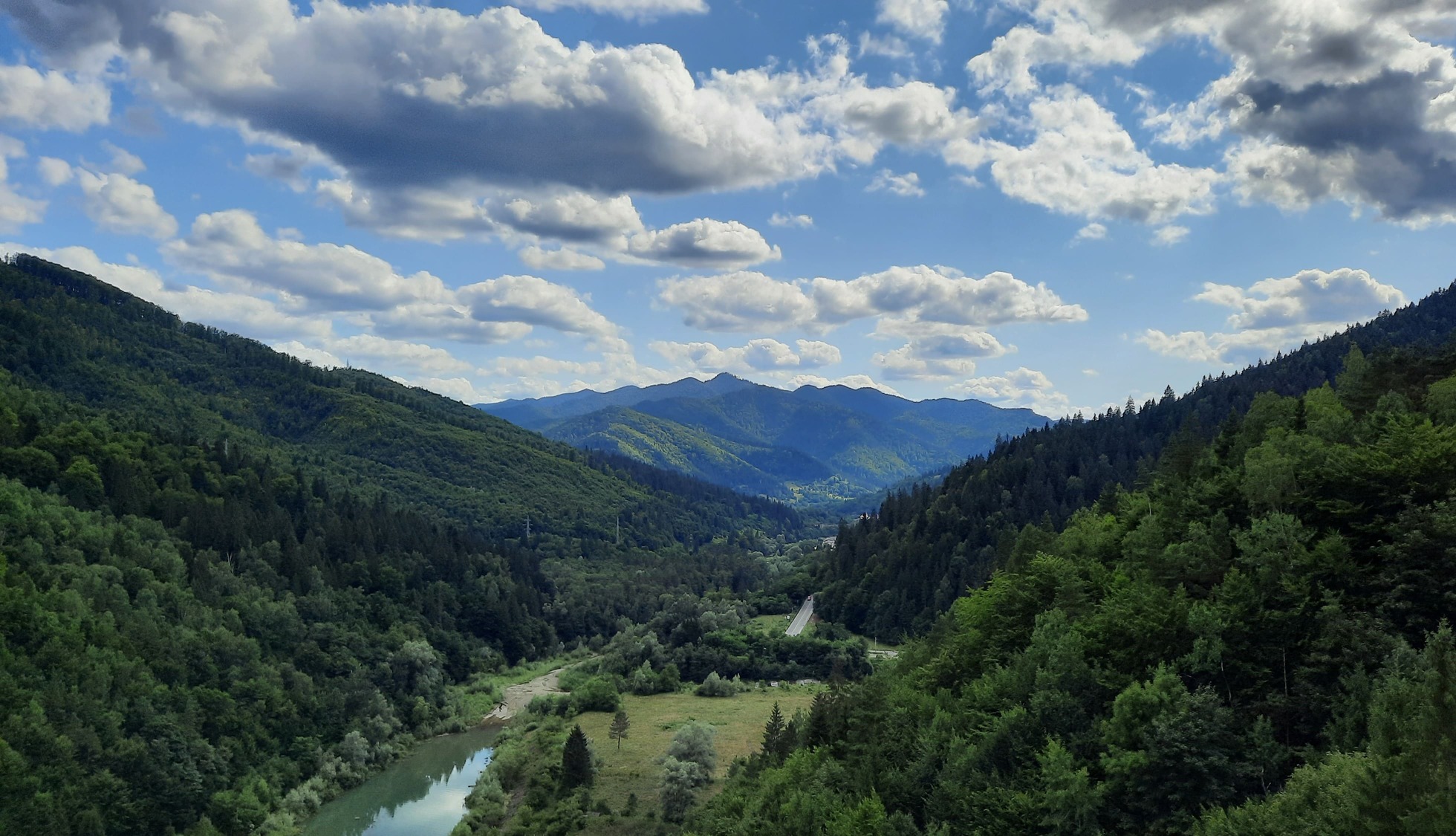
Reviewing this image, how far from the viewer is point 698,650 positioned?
12650 cm

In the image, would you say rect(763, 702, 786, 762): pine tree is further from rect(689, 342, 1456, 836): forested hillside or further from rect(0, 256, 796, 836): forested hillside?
rect(0, 256, 796, 836): forested hillside

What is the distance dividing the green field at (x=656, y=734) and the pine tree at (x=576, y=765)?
5.53ft

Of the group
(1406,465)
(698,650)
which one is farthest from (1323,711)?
(698,650)

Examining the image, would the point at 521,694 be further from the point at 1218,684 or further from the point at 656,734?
the point at 1218,684

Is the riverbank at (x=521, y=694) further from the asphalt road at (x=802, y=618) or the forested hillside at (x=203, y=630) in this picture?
the asphalt road at (x=802, y=618)

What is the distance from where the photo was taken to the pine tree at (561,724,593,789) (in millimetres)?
Answer: 75688

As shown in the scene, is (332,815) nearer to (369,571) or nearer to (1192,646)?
(369,571)

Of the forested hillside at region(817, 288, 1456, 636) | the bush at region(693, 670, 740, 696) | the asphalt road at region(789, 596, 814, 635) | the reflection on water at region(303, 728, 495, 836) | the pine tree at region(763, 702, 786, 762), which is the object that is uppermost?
the forested hillside at region(817, 288, 1456, 636)

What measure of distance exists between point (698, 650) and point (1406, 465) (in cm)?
9850

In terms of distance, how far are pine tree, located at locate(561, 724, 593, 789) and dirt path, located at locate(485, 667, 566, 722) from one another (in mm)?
39242

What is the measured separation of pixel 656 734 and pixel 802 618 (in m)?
61.1

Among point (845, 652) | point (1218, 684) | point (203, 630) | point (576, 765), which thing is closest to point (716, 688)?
point (845, 652)

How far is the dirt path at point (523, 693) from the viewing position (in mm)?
114688

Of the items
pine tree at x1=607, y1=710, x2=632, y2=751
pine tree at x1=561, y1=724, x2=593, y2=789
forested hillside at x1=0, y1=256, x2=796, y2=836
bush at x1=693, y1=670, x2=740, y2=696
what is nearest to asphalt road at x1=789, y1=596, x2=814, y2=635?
bush at x1=693, y1=670, x2=740, y2=696
